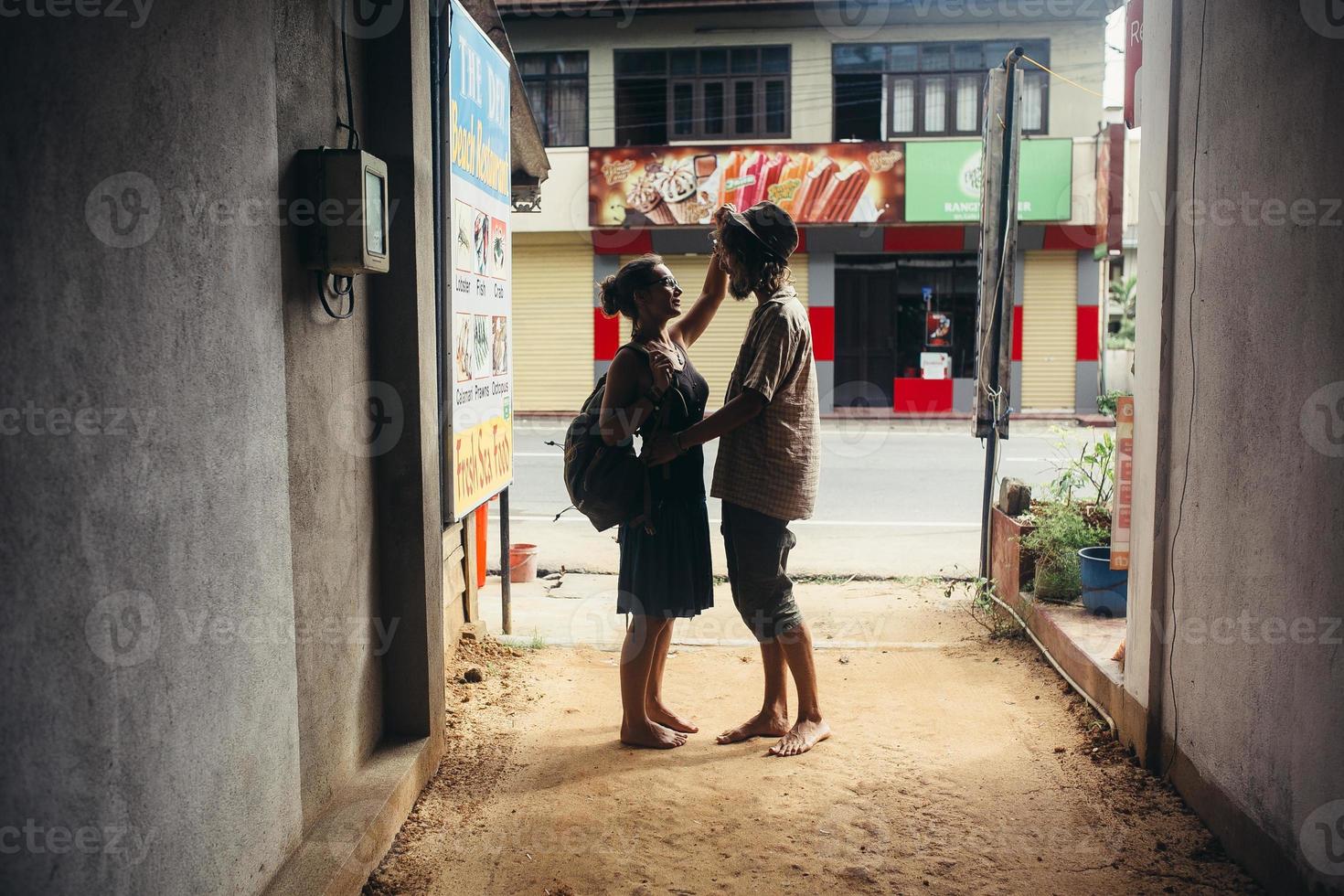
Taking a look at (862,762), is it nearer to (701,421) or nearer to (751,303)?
(701,421)

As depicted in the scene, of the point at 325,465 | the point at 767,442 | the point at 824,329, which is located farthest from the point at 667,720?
the point at 824,329

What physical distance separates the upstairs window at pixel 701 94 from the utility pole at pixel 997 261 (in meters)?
14.4

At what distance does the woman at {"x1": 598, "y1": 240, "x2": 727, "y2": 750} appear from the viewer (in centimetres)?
406

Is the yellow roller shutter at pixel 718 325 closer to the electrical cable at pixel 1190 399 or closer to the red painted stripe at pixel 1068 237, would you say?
the red painted stripe at pixel 1068 237

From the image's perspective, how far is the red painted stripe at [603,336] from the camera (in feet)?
69.0

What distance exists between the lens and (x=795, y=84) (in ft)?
67.6

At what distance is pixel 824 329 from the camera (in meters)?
20.5

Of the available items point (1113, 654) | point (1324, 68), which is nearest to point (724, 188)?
point (1113, 654)

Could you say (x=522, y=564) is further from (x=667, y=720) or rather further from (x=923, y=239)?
(x=923, y=239)

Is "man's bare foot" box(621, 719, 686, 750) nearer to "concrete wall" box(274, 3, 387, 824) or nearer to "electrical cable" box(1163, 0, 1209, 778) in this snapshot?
"concrete wall" box(274, 3, 387, 824)

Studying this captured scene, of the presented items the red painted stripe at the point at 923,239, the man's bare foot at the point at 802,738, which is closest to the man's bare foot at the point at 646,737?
the man's bare foot at the point at 802,738

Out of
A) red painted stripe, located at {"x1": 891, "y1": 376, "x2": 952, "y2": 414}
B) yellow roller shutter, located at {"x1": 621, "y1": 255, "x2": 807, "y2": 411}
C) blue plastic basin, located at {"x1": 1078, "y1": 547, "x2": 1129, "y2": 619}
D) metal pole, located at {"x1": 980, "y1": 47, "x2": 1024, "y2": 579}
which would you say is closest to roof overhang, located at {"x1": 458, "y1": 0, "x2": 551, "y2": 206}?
metal pole, located at {"x1": 980, "y1": 47, "x2": 1024, "y2": 579}

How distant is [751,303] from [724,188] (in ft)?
8.41

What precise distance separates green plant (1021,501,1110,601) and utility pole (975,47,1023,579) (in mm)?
924
